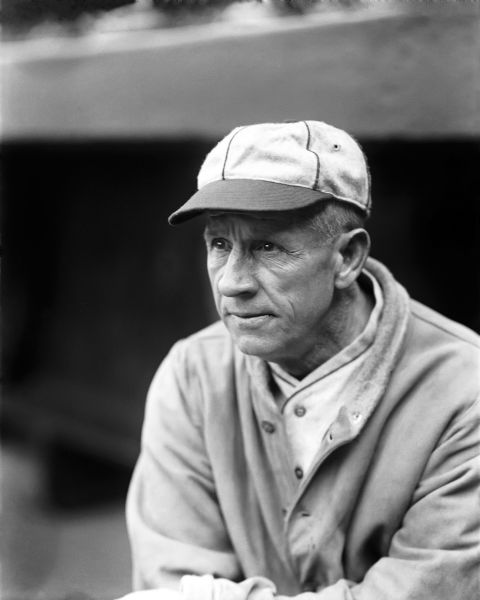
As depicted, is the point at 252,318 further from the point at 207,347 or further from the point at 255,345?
the point at 207,347

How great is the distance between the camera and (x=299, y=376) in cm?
202

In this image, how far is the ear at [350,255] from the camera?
1813mm

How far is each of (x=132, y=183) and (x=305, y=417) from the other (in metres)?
2.14

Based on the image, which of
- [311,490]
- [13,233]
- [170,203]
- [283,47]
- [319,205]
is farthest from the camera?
[13,233]

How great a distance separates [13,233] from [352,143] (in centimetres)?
258

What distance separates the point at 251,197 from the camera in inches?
66.0

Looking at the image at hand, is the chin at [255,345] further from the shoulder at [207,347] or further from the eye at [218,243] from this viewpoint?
the shoulder at [207,347]

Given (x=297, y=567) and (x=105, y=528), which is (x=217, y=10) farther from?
(x=105, y=528)

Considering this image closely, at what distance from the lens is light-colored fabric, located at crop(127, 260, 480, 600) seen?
Result: 1.77 metres

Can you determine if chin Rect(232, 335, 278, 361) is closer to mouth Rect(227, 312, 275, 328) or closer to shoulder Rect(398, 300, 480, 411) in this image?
mouth Rect(227, 312, 275, 328)

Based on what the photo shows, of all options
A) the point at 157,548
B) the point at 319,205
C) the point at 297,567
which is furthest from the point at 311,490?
the point at 319,205

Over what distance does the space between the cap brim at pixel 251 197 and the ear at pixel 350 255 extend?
130 mm

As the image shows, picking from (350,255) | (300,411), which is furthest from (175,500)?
(350,255)

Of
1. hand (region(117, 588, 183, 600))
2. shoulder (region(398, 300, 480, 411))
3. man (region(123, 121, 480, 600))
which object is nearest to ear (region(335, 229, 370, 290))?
man (region(123, 121, 480, 600))
